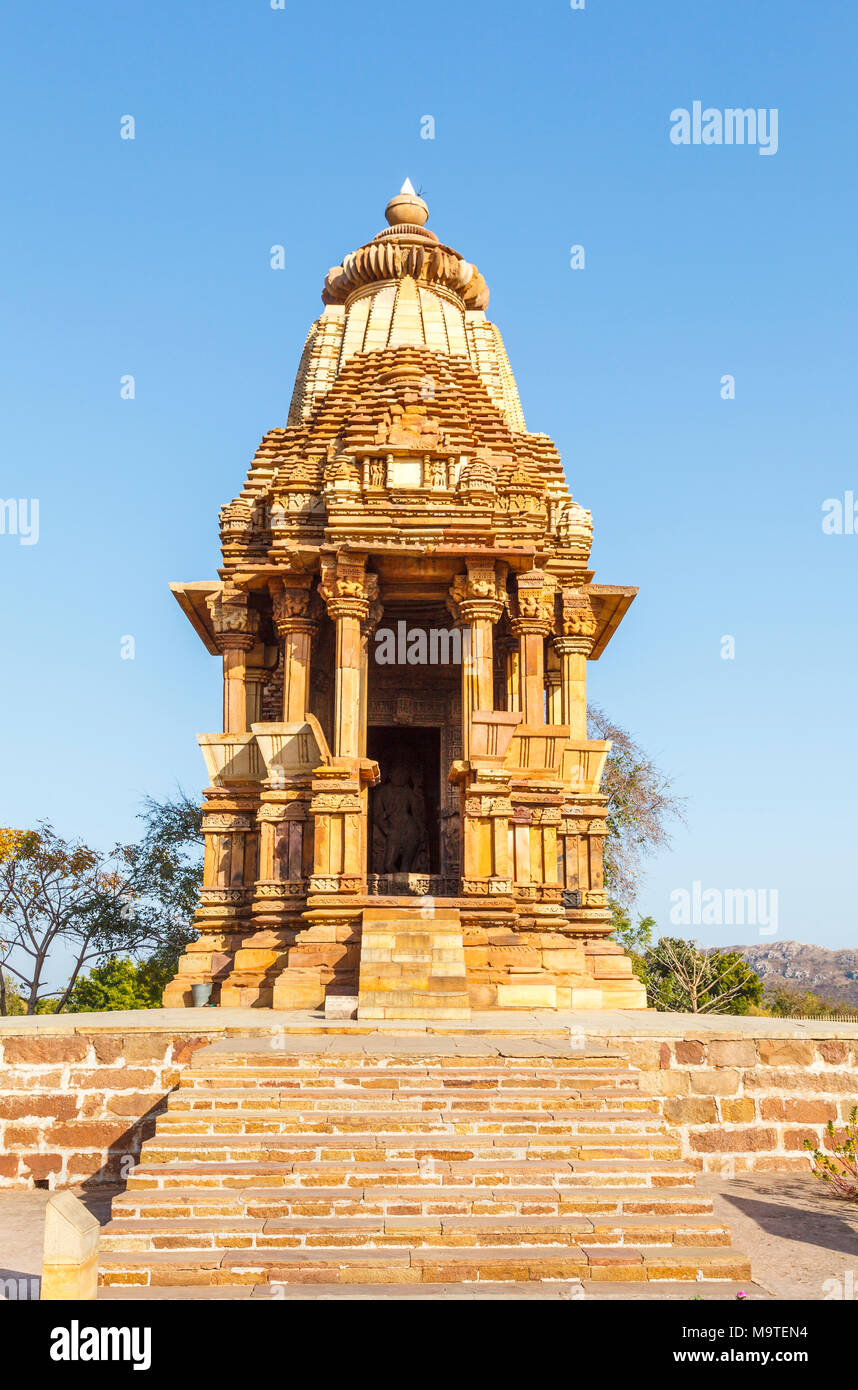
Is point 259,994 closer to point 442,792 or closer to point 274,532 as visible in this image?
point 442,792

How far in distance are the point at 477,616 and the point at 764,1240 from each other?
849 cm

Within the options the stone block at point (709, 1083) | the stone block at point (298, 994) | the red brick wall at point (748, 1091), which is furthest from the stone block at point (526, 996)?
the stone block at point (709, 1083)

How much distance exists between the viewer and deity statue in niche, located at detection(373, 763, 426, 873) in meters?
18.2

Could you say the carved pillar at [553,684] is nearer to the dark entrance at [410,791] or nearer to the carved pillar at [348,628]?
the dark entrance at [410,791]

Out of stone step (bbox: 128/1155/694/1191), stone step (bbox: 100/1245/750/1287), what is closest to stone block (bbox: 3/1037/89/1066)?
stone step (bbox: 128/1155/694/1191)

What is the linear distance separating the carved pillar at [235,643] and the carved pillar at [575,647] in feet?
16.5

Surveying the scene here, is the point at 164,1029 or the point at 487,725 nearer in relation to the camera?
the point at 164,1029

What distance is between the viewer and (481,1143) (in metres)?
7.67

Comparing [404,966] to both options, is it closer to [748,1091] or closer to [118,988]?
[748,1091]

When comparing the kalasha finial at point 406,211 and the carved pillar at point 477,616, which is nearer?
the carved pillar at point 477,616

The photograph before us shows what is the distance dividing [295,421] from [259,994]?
10874mm

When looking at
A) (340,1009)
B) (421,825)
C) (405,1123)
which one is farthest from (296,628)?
(405,1123)

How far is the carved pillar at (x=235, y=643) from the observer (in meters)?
16.2
